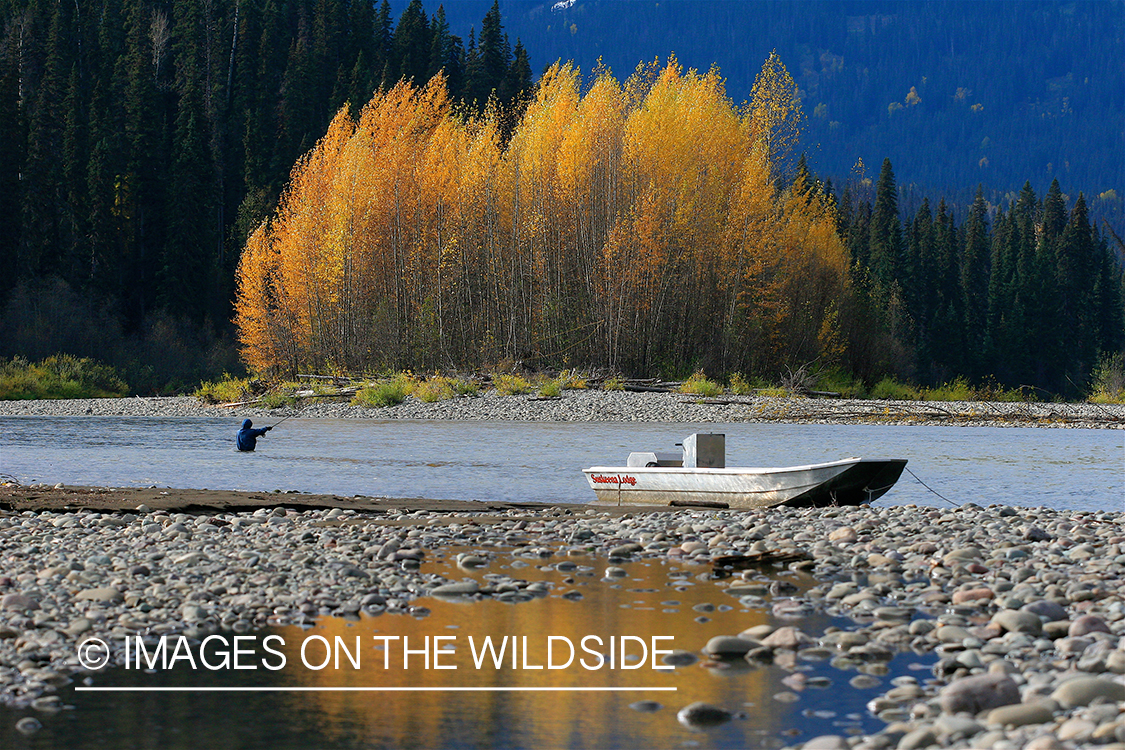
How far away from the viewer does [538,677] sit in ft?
16.9

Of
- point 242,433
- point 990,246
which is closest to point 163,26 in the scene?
point 242,433

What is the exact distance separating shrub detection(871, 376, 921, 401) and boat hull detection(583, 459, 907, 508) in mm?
22334

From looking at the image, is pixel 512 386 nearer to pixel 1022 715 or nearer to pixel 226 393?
pixel 226 393

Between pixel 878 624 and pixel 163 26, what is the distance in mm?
73414

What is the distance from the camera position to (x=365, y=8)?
3002 inches

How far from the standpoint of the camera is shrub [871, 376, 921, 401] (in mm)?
33219

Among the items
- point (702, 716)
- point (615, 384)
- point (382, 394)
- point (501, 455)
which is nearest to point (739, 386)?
point (615, 384)

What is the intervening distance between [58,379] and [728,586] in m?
38.5

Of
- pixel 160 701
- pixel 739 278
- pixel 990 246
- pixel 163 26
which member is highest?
pixel 163 26

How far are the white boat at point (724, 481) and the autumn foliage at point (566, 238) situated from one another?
1700 centimetres

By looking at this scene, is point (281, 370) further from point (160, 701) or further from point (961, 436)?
point (160, 701)

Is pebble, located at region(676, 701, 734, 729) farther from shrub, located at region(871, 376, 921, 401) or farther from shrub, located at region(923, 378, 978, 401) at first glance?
shrub, located at region(923, 378, 978, 401)

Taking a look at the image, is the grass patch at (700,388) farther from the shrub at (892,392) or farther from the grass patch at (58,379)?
the grass patch at (58,379)

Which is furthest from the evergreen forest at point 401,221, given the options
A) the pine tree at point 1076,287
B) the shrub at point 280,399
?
the pine tree at point 1076,287
